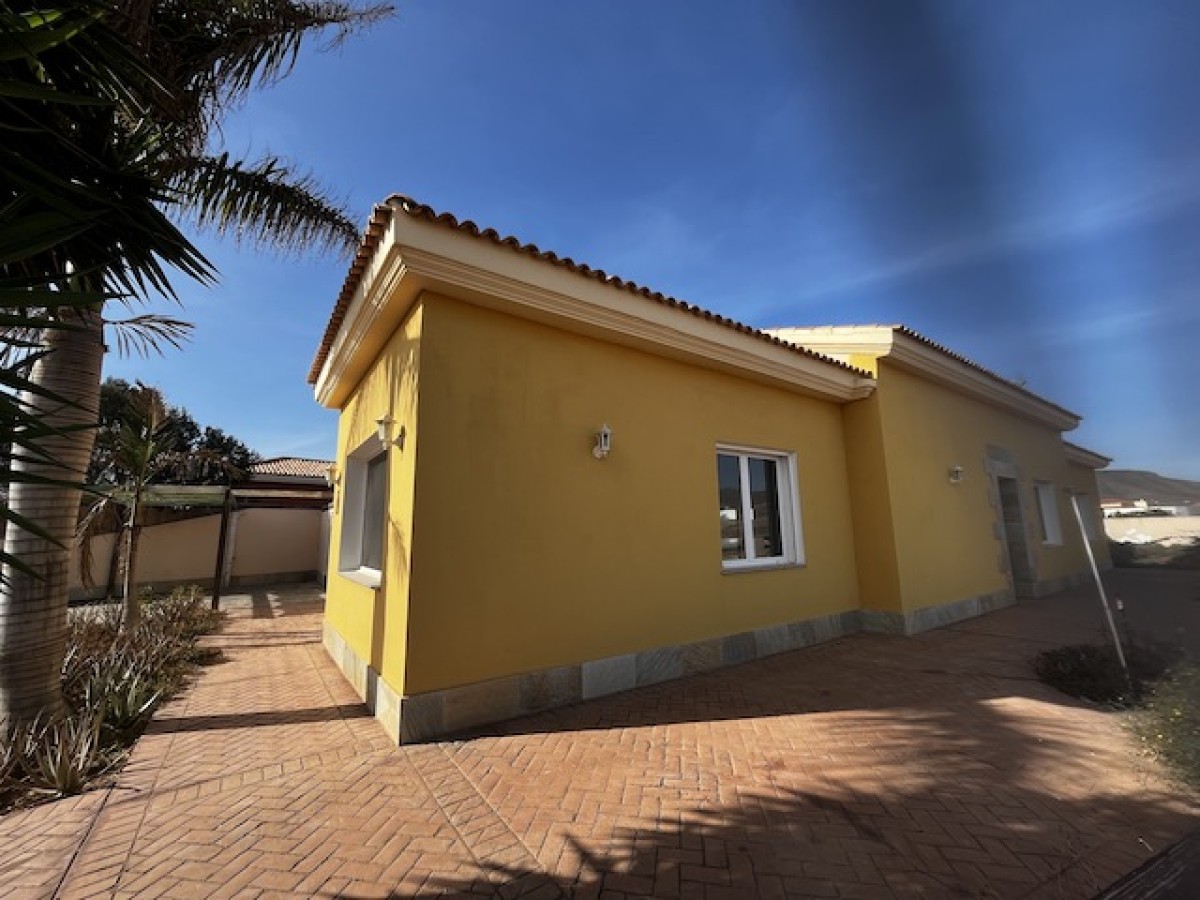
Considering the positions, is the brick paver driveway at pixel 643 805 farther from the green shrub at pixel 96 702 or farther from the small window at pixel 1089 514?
the small window at pixel 1089 514

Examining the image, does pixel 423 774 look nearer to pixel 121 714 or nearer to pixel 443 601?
pixel 443 601

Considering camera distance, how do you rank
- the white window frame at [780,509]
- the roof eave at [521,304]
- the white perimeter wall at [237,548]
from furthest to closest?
the white perimeter wall at [237,548] → the white window frame at [780,509] → the roof eave at [521,304]

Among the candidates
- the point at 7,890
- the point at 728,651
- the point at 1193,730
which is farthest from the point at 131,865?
the point at 1193,730

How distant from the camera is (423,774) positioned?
3.97 metres

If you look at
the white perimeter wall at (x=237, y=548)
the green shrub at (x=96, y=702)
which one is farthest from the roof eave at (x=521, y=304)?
the white perimeter wall at (x=237, y=548)

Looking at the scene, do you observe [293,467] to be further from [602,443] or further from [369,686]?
[602,443]

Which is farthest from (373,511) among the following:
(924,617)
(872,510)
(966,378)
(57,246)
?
(966,378)

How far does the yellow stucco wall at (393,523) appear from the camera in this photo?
481 cm

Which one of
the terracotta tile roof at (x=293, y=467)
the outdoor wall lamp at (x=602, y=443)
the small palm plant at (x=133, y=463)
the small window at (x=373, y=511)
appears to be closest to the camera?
the outdoor wall lamp at (x=602, y=443)

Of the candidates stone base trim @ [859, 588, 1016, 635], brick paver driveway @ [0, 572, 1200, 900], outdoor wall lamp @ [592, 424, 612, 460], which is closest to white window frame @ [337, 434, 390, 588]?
brick paver driveway @ [0, 572, 1200, 900]

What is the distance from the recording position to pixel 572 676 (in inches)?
Result: 214

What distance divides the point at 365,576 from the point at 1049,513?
16870 mm

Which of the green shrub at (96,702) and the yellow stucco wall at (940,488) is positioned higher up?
the yellow stucco wall at (940,488)

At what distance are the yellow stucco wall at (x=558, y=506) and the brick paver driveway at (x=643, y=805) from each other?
84 centimetres
